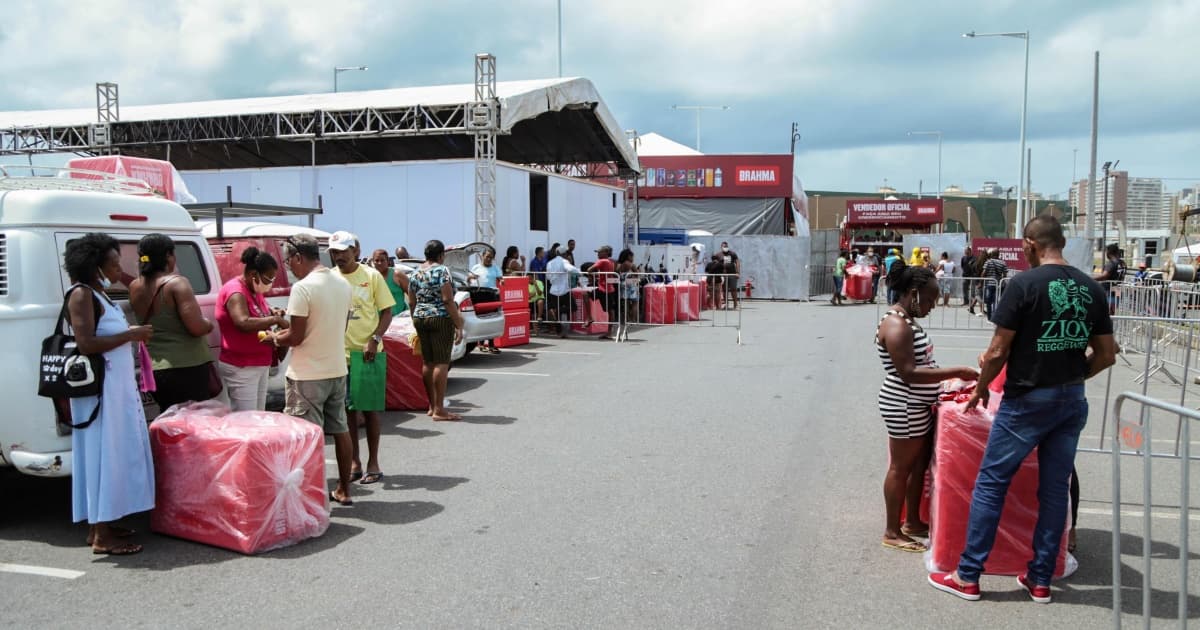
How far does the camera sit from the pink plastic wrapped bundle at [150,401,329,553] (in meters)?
4.98

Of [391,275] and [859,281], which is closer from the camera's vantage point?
[391,275]

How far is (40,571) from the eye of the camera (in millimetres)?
4738

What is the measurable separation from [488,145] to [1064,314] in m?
15.7

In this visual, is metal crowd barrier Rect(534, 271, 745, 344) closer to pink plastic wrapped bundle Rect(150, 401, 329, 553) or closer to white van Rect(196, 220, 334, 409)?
white van Rect(196, 220, 334, 409)

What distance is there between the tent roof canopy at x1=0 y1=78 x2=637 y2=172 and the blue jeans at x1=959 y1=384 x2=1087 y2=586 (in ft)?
50.7

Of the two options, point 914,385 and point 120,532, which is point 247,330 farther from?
point 914,385

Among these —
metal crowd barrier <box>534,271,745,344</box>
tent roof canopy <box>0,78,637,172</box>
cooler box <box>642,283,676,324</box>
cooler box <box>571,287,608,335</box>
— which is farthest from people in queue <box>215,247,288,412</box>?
cooler box <box>642,283,676,324</box>

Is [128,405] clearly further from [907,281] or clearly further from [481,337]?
[481,337]

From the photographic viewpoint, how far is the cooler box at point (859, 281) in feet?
89.3

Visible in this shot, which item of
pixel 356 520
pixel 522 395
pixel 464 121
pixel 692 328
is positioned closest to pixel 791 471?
pixel 356 520

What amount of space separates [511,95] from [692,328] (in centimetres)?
641

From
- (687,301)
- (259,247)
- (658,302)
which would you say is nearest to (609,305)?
(658,302)

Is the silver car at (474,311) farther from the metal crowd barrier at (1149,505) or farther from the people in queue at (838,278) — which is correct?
the people in queue at (838,278)

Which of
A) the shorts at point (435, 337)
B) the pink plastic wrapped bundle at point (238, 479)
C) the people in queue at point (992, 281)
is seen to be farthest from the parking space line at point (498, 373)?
the people in queue at point (992, 281)
